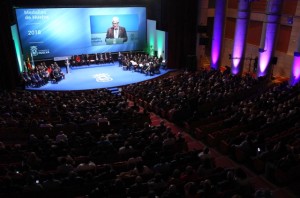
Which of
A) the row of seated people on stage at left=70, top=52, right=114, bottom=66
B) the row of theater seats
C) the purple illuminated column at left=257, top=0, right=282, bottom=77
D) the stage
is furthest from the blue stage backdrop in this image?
the purple illuminated column at left=257, top=0, right=282, bottom=77

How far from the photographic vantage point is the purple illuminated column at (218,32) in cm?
2069

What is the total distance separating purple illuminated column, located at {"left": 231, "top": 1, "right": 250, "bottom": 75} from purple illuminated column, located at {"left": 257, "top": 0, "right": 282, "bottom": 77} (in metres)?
1.47

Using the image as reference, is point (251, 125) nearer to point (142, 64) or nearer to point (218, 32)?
point (218, 32)

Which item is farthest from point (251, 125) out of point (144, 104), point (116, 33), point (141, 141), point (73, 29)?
point (73, 29)

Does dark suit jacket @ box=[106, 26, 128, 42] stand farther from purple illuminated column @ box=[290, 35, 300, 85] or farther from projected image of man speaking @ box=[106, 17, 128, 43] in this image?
purple illuminated column @ box=[290, 35, 300, 85]

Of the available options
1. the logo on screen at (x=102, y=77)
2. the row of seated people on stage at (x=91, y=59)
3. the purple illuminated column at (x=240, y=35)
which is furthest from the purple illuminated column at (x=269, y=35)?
the row of seated people on stage at (x=91, y=59)

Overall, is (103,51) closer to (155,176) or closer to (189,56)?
(189,56)

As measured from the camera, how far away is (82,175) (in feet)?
23.7

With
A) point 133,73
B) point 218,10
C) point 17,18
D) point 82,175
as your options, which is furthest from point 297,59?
point 17,18

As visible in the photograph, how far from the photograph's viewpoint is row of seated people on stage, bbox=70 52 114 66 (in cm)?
2259

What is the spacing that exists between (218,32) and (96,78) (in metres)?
9.57

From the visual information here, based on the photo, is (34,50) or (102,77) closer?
(102,77)

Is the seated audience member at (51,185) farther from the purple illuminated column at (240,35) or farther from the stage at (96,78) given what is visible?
the purple illuminated column at (240,35)

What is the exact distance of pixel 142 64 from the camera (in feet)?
71.2
